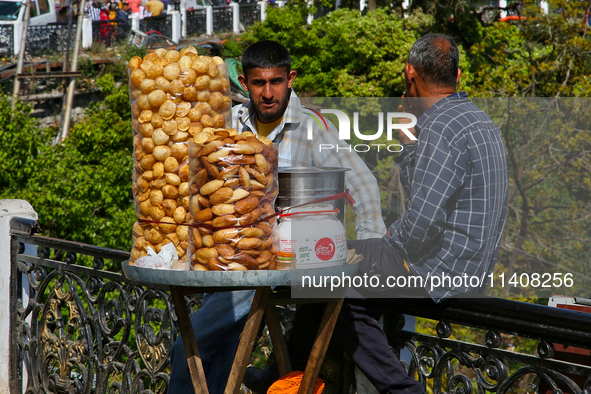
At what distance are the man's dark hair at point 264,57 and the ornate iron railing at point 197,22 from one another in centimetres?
2167

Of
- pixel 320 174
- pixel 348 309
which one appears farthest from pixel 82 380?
pixel 320 174

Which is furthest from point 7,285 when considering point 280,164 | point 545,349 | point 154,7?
point 154,7

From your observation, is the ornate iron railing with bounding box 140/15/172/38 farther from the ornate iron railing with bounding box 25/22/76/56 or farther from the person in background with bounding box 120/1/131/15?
the ornate iron railing with bounding box 25/22/76/56

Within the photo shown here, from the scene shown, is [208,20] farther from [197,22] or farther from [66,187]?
[66,187]

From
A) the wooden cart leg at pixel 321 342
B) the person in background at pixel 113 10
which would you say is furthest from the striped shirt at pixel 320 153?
the person in background at pixel 113 10

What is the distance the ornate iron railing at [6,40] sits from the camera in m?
18.9

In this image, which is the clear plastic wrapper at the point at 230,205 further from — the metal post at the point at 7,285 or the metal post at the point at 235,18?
the metal post at the point at 235,18

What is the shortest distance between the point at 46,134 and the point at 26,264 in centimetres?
970

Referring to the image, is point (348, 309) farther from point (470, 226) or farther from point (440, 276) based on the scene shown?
point (470, 226)

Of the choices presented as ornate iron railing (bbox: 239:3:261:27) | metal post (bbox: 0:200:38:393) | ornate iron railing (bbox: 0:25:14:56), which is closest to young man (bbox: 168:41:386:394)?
metal post (bbox: 0:200:38:393)

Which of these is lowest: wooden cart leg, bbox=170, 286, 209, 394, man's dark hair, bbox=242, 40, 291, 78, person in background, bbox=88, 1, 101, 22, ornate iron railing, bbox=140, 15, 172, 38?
wooden cart leg, bbox=170, 286, 209, 394

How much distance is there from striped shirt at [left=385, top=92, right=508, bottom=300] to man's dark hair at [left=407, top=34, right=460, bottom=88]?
132mm

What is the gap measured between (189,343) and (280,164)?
3.21ft

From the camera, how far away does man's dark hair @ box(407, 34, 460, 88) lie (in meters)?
1.97
